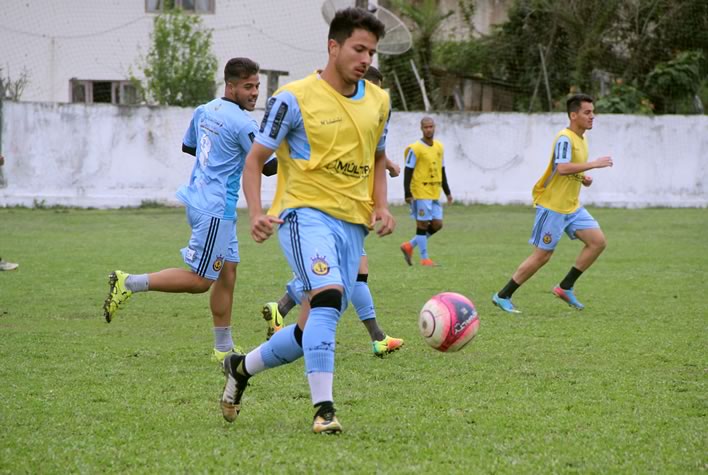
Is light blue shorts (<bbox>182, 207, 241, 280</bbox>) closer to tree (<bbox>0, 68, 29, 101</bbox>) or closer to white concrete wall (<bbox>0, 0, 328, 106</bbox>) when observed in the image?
tree (<bbox>0, 68, 29, 101</bbox>)

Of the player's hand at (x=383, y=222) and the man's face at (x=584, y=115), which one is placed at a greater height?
the man's face at (x=584, y=115)

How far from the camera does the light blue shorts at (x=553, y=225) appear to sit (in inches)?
384

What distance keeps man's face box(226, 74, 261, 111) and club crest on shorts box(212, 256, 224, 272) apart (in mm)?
1082

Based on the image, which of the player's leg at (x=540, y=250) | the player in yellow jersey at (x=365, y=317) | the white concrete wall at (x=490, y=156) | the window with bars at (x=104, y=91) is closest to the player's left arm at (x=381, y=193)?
the player in yellow jersey at (x=365, y=317)

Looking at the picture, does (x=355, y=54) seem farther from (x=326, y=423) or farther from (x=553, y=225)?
(x=553, y=225)

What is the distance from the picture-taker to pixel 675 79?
2669cm

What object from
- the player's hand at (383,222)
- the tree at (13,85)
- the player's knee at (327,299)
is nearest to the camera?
the player's knee at (327,299)

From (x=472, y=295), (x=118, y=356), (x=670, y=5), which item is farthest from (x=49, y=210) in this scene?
(x=670, y=5)

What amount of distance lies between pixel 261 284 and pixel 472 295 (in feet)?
7.98

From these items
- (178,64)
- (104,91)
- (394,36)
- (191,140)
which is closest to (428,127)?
(191,140)

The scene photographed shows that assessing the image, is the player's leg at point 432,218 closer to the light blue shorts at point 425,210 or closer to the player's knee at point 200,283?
the light blue shorts at point 425,210

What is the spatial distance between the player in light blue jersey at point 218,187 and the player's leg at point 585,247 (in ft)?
12.9

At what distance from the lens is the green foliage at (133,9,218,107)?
24938 mm

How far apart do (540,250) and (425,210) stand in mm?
4780
